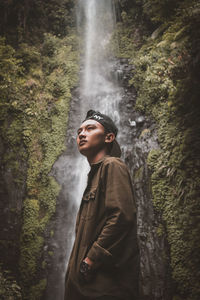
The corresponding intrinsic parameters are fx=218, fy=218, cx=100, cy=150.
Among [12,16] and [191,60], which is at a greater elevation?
[12,16]

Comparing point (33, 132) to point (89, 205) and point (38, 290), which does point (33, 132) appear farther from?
point (89, 205)

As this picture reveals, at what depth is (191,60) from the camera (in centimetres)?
579

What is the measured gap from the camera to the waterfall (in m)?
5.36

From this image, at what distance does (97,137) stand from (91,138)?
0.08 meters

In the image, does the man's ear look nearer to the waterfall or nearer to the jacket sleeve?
the jacket sleeve

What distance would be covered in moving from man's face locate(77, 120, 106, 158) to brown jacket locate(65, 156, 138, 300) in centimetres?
36

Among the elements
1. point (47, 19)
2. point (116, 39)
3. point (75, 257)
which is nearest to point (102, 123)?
Answer: point (75, 257)

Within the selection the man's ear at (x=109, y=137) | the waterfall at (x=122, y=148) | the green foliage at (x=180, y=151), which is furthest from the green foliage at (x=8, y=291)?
the man's ear at (x=109, y=137)

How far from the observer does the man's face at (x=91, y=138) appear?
8.25ft

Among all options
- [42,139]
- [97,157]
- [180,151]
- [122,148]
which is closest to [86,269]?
[97,157]

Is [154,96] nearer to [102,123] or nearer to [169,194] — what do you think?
[169,194]

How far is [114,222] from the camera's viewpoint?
1.88 m

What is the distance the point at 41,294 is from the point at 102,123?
6038mm

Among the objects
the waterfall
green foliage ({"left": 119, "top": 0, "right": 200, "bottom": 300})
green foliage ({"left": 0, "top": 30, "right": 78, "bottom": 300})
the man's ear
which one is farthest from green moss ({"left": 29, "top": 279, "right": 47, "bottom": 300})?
the man's ear
